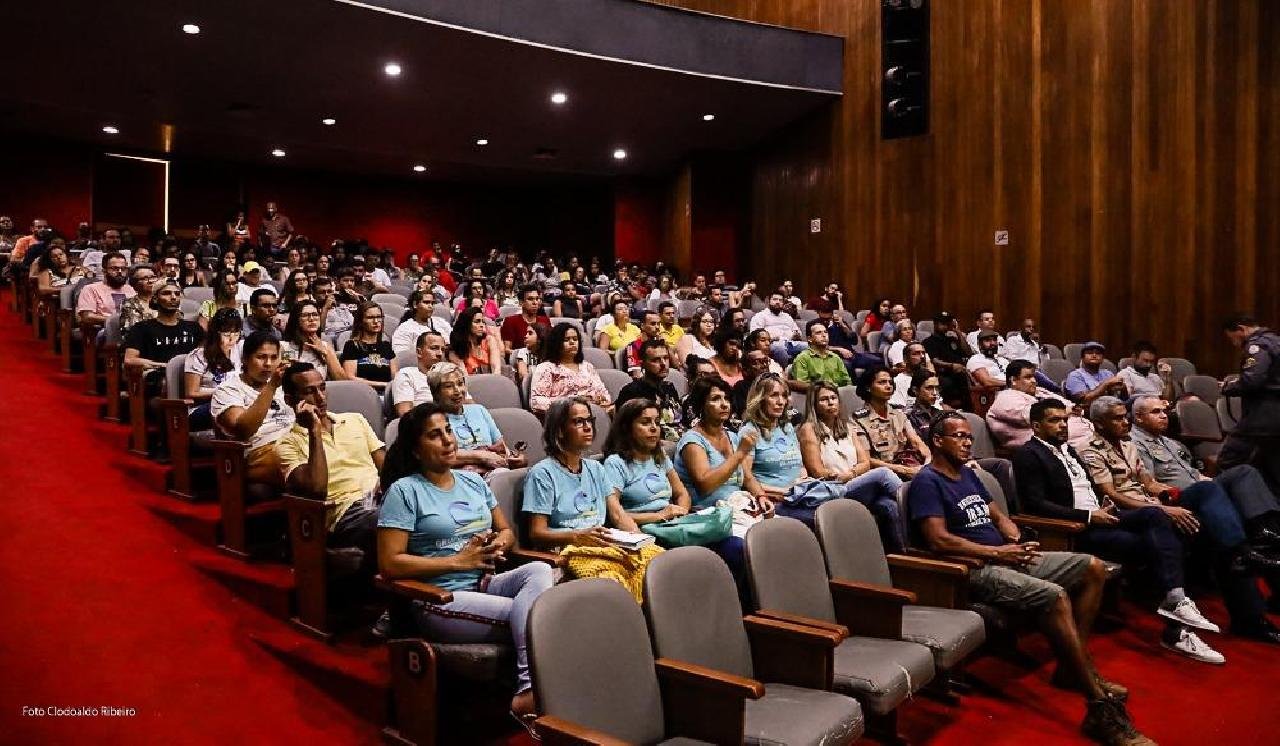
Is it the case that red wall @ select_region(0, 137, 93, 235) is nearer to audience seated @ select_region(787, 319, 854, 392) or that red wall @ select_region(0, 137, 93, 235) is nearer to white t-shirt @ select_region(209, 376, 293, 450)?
white t-shirt @ select_region(209, 376, 293, 450)

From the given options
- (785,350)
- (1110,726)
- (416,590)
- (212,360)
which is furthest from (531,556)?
(785,350)

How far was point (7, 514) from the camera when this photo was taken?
2.70 meters

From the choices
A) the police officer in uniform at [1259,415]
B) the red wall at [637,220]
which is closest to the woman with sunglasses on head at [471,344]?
the police officer in uniform at [1259,415]

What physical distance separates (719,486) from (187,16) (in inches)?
194

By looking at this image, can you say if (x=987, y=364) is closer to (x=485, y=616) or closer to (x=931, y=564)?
(x=931, y=564)

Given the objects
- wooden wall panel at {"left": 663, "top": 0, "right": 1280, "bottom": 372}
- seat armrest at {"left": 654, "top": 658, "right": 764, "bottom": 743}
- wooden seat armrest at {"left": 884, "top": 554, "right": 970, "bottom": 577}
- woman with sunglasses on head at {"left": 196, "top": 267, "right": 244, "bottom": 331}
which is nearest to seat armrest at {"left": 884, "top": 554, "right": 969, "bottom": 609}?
wooden seat armrest at {"left": 884, "top": 554, "right": 970, "bottom": 577}

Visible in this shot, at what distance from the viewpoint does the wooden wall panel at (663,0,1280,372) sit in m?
5.87

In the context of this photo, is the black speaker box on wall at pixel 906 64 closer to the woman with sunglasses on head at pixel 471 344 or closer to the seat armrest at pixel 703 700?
the woman with sunglasses on head at pixel 471 344

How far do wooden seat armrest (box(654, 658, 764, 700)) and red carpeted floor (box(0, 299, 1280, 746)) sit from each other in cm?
80

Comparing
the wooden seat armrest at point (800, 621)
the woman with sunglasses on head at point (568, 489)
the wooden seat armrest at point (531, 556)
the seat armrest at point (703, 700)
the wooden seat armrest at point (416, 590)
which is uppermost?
the woman with sunglasses on head at point (568, 489)

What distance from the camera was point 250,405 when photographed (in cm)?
273

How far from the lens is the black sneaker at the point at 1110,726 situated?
2.14m

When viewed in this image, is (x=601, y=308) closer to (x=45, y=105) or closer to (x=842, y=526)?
(x=842, y=526)

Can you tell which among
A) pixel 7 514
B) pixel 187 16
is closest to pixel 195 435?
pixel 7 514
